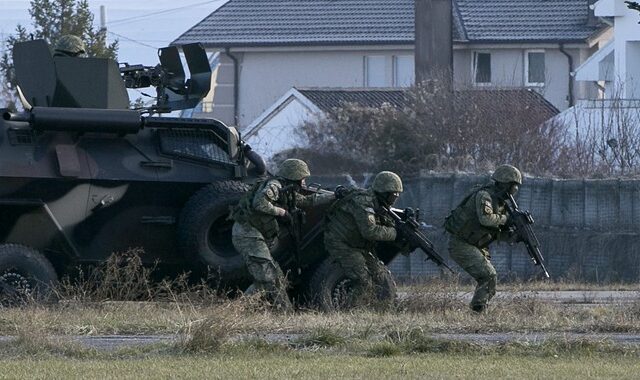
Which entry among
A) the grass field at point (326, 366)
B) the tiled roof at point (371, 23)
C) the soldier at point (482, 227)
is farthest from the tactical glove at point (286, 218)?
the tiled roof at point (371, 23)

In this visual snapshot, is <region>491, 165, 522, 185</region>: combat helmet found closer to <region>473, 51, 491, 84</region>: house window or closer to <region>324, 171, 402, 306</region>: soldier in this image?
<region>324, 171, 402, 306</region>: soldier

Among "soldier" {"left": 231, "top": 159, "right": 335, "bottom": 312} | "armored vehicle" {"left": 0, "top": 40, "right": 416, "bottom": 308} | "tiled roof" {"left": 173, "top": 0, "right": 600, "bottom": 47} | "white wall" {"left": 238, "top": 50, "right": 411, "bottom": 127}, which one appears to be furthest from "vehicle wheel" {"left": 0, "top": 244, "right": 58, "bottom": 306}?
"white wall" {"left": 238, "top": 50, "right": 411, "bottom": 127}

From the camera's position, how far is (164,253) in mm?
16859

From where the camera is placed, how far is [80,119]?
16.5 metres

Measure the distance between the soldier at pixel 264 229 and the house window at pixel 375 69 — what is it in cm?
3494

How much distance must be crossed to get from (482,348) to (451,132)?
59.9ft

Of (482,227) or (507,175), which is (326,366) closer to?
(482,227)

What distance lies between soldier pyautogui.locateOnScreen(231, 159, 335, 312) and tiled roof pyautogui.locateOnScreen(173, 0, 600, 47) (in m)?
33.0

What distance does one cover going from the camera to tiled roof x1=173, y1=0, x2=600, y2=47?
4969 cm

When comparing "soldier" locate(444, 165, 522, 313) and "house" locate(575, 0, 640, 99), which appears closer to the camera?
"soldier" locate(444, 165, 522, 313)

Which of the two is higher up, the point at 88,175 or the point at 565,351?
the point at 88,175

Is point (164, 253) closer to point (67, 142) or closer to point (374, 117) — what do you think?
point (67, 142)

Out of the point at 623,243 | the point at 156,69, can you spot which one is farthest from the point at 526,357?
the point at 623,243

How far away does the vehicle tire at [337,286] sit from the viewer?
16672 millimetres
